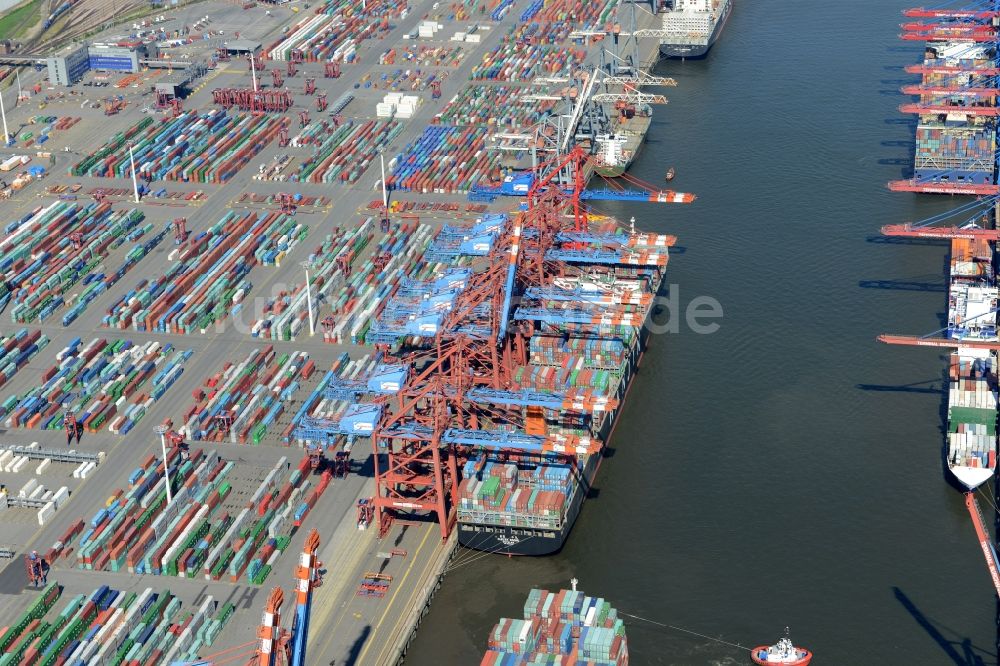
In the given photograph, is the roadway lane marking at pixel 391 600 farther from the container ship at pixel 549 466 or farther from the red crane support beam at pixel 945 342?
the red crane support beam at pixel 945 342

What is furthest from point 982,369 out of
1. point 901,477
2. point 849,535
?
point 849,535

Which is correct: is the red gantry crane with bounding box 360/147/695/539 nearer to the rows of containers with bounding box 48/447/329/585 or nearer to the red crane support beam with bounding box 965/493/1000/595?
the rows of containers with bounding box 48/447/329/585

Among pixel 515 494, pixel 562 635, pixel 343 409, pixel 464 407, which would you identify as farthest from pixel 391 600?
pixel 343 409

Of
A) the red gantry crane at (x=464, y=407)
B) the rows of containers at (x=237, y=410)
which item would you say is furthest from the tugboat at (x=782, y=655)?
the rows of containers at (x=237, y=410)

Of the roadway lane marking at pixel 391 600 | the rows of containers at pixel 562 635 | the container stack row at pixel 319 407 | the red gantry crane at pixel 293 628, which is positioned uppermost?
the red gantry crane at pixel 293 628

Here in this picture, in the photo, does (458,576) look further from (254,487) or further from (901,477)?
(901,477)

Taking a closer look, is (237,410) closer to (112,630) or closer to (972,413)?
(112,630)
